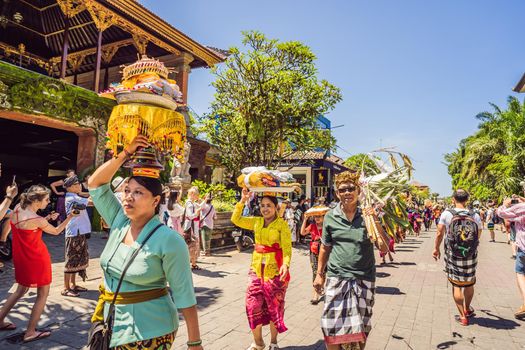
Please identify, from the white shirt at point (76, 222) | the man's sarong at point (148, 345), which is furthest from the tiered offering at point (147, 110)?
the white shirt at point (76, 222)

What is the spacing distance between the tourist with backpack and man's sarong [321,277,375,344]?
275cm

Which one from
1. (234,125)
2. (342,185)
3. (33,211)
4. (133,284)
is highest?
(234,125)

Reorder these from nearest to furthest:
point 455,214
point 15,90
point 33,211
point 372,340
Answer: point 33,211 → point 372,340 → point 455,214 → point 15,90

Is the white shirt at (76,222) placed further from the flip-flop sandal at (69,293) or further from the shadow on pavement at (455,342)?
the shadow on pavement at (455,342)

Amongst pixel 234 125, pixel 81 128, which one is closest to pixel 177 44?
pixel 234 125

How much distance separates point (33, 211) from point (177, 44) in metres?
12.4

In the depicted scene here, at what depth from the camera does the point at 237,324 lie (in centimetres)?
472

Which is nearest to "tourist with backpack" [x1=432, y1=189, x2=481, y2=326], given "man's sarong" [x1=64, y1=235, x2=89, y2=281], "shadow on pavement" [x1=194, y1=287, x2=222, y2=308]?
"shadow on pavement" [x1=194, y1=287, x2=222, y2=308]

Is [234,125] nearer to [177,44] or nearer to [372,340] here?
[177,44]

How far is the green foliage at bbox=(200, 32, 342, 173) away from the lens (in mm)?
15250

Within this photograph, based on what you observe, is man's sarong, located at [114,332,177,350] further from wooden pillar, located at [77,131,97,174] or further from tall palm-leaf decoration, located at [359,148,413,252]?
wooden pillar, located at [77,131,97,174]

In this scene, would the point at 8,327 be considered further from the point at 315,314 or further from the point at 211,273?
the point at 211,273

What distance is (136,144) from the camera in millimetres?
2254

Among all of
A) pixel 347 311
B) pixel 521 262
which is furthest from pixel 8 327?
pixel 521 262
